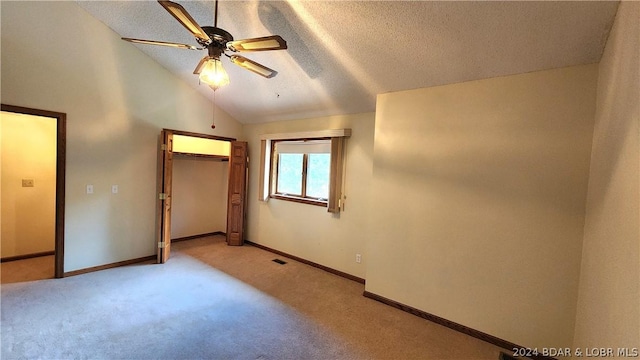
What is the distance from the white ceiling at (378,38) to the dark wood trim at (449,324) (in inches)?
92.0

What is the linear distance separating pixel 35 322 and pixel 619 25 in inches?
190

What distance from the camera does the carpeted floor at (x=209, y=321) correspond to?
2141 mm

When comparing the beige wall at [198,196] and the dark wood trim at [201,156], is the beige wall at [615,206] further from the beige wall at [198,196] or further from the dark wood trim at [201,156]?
the beige wall at [198,196]

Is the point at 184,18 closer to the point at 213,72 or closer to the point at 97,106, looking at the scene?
the point at 213,72

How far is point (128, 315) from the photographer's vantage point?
2559 millimetres

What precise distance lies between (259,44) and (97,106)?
9.59 ft

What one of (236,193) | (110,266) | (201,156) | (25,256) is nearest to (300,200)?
(236,193)

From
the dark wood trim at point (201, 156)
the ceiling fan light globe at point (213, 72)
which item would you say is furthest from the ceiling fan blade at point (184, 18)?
the dark wood trim at point (201, 156)

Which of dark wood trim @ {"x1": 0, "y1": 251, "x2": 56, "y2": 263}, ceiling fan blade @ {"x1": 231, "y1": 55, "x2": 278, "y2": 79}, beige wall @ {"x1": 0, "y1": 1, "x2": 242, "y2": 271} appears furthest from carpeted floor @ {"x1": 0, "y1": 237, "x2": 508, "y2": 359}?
ceiling fan blade @ {"x1": 231, "y1": 55, "x2": 278, "y2": 79}

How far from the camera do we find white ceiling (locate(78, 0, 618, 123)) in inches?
72.9

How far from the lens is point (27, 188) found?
3.95 metres

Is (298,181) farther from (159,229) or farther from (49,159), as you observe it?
(49,159)

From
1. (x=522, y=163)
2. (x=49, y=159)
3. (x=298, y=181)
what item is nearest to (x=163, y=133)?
(x=49, y=159)

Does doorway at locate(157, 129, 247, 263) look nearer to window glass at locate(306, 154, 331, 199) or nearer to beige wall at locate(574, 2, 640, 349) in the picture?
window glass at locate(306, 154, 331, 199)
